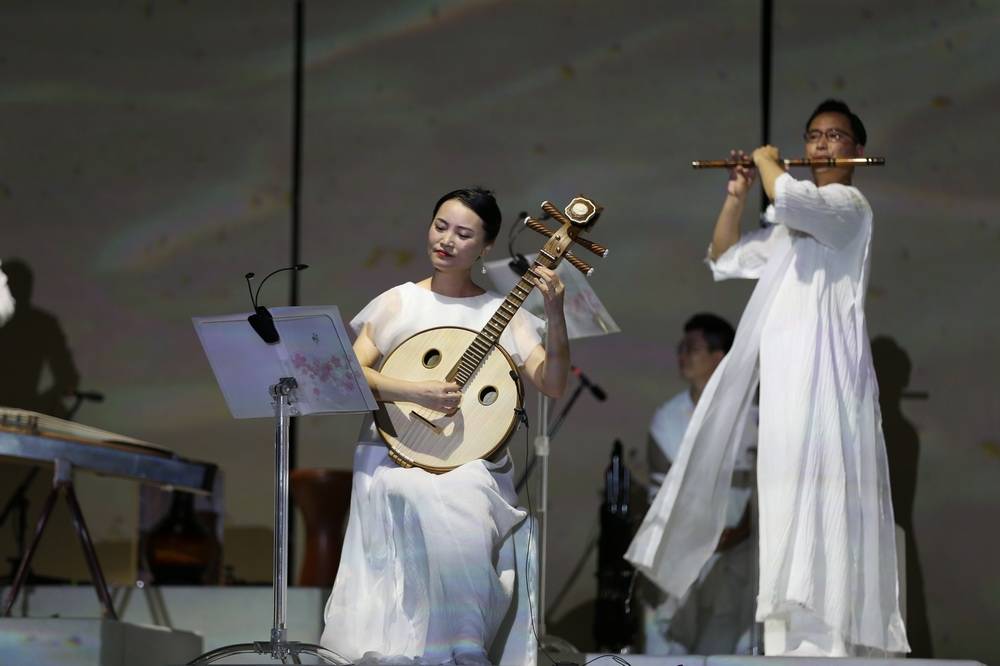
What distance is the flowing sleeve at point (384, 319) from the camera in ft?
16.1

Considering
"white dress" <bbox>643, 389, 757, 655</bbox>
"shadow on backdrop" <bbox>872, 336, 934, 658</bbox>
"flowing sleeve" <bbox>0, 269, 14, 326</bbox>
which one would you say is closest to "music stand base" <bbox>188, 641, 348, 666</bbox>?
"flowing sleeve" <bbox>0, 269, 14, 326</bbox>

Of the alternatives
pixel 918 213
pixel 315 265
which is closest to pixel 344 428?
pixel 315 265

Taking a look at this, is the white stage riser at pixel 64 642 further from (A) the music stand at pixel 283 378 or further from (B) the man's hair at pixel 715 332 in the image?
(B) the man's hair at pixel 715 332

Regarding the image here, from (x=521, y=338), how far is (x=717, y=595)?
7.57ft

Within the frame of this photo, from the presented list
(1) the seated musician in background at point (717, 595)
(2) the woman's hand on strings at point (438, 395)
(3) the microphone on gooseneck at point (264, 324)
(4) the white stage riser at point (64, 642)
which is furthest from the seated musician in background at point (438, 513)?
(1) the seated musician in background at point (717, 595)

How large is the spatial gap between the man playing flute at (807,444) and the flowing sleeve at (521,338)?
891 millimetres

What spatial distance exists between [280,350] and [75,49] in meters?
3.95

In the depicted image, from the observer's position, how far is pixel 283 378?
4.54 meters

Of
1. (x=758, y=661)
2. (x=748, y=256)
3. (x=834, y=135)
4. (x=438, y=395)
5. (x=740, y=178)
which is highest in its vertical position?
(x=834, y=135)

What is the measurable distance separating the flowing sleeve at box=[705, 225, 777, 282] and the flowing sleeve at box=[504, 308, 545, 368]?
111 centimetres

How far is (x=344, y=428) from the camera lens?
761cm

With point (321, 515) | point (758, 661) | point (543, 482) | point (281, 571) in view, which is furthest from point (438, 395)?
point (321, 515)

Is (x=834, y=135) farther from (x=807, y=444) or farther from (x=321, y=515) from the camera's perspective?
(x=321, y=515)

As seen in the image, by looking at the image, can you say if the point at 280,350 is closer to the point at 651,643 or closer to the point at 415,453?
the point at 415,453
